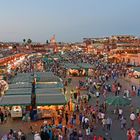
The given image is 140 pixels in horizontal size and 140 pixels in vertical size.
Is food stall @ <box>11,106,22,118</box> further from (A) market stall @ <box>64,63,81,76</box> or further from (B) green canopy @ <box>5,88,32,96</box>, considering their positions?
(A) market stall @ <box>64,63,81,76</box>

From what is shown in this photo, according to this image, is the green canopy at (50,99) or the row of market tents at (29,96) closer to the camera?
the green canopy at (50,99)

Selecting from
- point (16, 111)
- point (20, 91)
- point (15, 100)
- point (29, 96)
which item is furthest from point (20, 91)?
point (16, 111)

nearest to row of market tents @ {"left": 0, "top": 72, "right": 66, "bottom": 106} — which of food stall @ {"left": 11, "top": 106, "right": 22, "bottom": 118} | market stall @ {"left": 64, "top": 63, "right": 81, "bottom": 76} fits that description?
food stall @ {"left": 11, "top": 106, "right": 22, "bottom": 118}

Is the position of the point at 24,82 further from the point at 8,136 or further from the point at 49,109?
the point at 8,136

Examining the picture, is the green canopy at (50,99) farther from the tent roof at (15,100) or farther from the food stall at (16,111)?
the food stall at (16,111)

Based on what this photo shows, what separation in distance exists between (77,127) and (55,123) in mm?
1431

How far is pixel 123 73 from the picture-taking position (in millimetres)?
54406

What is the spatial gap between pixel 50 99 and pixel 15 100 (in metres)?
2.04

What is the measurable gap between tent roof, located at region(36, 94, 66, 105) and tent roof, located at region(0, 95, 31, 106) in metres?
0.62

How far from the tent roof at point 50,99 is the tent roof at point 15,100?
624 millimetres

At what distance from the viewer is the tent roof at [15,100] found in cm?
2228

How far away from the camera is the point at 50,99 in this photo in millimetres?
22938

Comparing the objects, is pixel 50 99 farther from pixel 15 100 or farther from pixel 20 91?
pixel 20 91

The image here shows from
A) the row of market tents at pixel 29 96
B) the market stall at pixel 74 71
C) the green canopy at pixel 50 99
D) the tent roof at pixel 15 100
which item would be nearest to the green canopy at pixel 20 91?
the row of market tents at pixel 29 96
